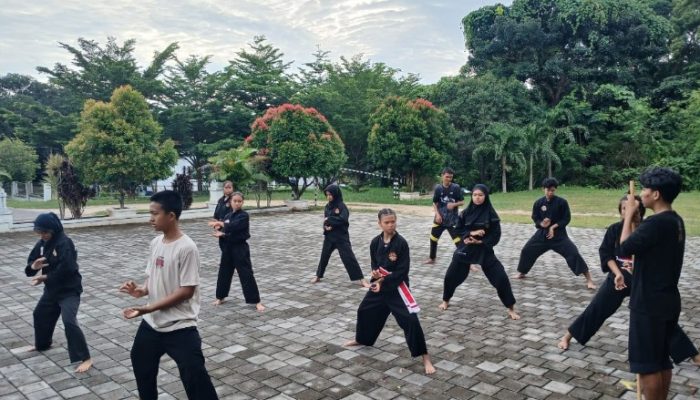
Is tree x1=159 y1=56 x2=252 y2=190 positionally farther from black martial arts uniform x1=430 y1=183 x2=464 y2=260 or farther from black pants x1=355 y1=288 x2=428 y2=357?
black pants x1=355 y1=288 x2=428 y2=357

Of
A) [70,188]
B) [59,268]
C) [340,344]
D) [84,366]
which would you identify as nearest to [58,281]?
[59,268]

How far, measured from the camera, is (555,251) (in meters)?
8.60

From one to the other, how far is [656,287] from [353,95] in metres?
30.1

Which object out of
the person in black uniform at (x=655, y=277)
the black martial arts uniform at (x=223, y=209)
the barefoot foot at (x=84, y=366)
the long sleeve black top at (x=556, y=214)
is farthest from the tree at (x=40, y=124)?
the person in black uniform at (x=655, y=277)

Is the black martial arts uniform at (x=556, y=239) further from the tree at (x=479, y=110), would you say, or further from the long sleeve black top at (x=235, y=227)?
the tree at (x=479, y=110)

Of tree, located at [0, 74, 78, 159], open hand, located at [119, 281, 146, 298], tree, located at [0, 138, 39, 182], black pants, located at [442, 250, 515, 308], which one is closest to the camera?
open hand, located at [119, 281, 146, 298]

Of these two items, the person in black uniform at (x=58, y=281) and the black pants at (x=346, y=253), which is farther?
the black pants at (x=346, y=253)

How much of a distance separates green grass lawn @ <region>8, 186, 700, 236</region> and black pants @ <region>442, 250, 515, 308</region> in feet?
33.8

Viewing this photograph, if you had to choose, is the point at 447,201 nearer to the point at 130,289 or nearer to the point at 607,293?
the point at 607,293

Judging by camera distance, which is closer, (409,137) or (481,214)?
(481,214)

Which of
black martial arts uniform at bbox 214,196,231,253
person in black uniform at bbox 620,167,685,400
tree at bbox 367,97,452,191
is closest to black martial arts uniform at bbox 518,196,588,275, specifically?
person in black uniform at bbox 620,167,685,400

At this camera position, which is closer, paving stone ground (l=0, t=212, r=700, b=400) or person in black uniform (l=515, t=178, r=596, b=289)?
paving stone ground (l=0, t=212, r=700, b=400)

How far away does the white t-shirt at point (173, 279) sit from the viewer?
3.62 metres

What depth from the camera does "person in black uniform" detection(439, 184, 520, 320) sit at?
6.68 m
